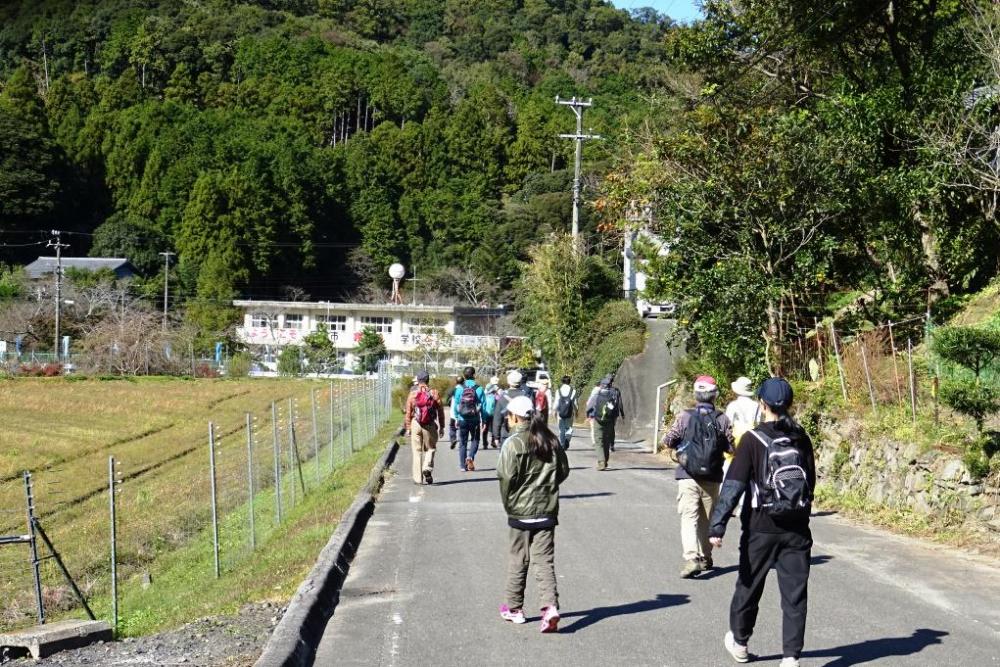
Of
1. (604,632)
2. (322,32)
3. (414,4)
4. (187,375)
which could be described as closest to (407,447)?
(604,632)

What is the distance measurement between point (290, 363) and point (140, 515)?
59983 mm

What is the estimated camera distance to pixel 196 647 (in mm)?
8016

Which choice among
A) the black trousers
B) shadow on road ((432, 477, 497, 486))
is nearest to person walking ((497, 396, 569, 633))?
the black trousers

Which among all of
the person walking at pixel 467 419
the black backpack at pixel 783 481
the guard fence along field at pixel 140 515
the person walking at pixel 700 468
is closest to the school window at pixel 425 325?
the guard fence along field at pixel 140 515

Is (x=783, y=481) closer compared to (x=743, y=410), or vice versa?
(x=783, y=481)

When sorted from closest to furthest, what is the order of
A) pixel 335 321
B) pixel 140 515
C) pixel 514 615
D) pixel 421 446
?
pixel 514 615 → pixel 421 446 → pixel 140 515 → pixel 335 321

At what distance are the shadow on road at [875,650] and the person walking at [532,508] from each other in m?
1.51

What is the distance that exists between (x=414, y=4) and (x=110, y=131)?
6010 cm

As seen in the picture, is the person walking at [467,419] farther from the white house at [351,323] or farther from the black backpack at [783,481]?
the white house at [351,323]

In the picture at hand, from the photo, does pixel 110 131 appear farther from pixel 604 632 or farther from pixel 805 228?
pixel 604 632

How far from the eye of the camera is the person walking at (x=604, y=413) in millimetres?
20281

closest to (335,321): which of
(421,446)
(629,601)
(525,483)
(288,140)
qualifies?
(288,140)

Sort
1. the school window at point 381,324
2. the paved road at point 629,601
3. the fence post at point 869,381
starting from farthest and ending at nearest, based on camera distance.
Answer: the school window at point 381,324
the fence post at point 869,381
the paved road at point 629,601

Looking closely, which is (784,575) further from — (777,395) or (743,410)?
(743,410)
